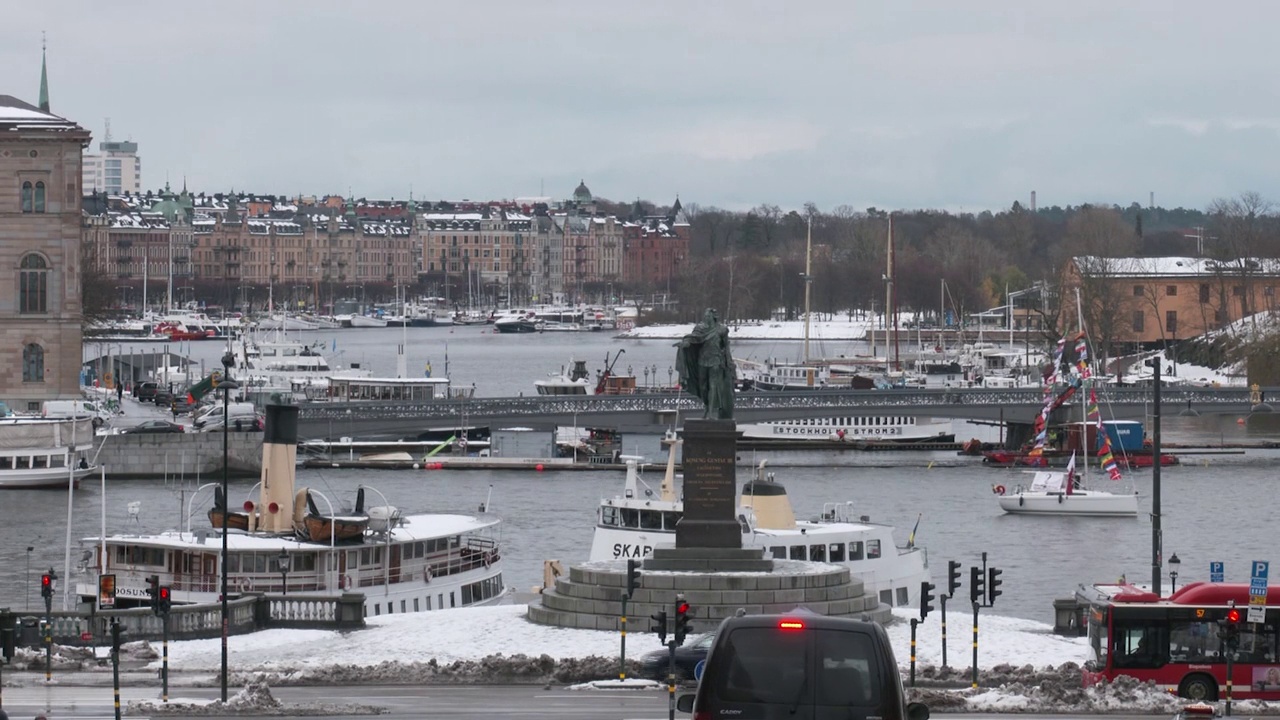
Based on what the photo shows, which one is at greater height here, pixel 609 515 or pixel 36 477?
pixel 609 515

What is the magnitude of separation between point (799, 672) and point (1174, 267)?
12938 cm

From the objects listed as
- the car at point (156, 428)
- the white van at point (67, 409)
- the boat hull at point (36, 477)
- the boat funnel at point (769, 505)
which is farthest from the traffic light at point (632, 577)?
the car at point (156, 428)

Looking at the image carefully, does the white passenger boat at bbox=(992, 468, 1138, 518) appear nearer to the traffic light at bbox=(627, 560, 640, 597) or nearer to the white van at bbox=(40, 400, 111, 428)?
the white van at bbox=(40, 400, 111, 428)

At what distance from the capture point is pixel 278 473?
136ft

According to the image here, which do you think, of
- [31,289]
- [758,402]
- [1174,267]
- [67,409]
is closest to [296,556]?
[67,409]

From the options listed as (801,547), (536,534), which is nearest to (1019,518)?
(536,534)

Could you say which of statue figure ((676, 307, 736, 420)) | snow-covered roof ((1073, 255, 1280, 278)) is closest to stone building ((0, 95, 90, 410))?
statue figure ((676, 307, 736, 420))

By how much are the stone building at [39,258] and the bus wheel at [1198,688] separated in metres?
59.2

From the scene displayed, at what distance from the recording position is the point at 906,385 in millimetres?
119062

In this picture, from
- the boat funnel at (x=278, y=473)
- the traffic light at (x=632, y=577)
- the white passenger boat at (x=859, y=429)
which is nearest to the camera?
the traffic light at (x=632, y=577)

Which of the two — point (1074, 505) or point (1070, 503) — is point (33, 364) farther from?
point (1074, 505)

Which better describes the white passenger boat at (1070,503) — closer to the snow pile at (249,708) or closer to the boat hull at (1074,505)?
the boat hull at (1074,505)

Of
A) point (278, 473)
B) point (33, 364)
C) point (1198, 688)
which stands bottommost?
point (1198, 688)

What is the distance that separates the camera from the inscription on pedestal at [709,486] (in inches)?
1287
